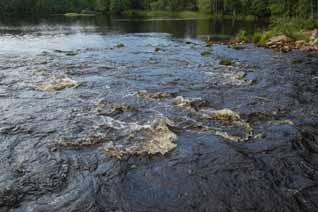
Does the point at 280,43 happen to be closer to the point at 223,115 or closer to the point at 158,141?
the point at 223,115

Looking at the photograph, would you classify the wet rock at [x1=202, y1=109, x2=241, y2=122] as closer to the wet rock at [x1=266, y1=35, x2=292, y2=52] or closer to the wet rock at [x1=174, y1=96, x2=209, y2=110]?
the wet rock at [x1=174, y1=96, x2=209, y2=110]

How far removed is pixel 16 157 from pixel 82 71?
12482 mm

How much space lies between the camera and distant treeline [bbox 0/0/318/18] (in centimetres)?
8054

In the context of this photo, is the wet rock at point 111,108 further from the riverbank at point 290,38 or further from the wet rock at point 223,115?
the riverbank at point 290,38

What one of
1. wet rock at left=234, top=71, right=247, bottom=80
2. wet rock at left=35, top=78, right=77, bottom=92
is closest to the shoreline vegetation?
wet rock at left=234, top=71, right=247, bottom=80

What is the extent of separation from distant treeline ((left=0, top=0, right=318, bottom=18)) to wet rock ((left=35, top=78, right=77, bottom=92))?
4900 cm

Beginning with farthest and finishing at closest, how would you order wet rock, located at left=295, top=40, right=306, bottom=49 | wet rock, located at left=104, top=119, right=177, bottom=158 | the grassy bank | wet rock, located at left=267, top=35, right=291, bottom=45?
the grassy bank < wet rock, located at left=267, top=35, right=291, bottom=45 < wet rock, located at left=295, top=40, right=306, bottom=49 < wet rock, located at left=104, top=119, right=177, bottom=158

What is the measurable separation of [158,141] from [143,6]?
407 ft

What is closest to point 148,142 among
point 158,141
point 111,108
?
point 158,141

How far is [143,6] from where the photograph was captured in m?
128

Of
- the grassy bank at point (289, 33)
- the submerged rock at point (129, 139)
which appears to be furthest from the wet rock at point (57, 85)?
the grassy bank at point (289, 33)

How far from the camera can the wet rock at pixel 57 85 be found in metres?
17.1

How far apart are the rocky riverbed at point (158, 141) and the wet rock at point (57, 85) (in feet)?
0.18

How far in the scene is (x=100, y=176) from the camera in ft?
29.2
